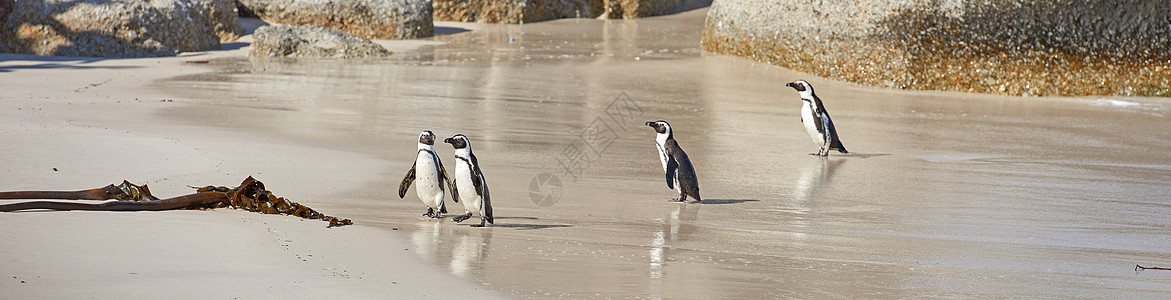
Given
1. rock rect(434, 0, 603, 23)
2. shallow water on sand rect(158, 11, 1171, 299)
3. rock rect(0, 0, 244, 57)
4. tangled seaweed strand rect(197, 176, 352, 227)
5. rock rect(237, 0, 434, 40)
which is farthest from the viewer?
rock rect(434, 0, 603, 23)

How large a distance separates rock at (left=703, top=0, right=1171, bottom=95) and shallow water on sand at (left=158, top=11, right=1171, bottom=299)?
454mm

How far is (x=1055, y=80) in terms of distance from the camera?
37.5 feet

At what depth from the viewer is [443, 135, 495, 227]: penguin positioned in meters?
4.72

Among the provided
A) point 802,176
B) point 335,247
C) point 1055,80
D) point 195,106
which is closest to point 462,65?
point 195,106

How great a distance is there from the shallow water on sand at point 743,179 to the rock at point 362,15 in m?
4.43

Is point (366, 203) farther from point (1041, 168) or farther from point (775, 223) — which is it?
point (1041, 168)

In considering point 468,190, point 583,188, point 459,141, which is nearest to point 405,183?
point 459,141

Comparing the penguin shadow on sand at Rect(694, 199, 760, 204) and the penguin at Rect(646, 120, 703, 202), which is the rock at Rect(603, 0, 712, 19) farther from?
the penguin shadow on sand at Rect(694, 199, 760, 204)

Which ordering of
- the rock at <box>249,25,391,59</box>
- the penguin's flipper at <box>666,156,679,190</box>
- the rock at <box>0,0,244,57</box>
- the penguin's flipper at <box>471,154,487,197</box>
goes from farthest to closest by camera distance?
the rock at <box>249,25,391,59</box> < the rock at <box>0,0,244,57</box> < the penguin's flipper at <box>666,156,679,190</box> < the penguin's flipper at <box>471,154,487,197</box>

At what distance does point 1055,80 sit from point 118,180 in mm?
9169

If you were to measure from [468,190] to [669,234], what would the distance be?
844 mm

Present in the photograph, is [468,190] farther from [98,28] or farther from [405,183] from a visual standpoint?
[98,28]

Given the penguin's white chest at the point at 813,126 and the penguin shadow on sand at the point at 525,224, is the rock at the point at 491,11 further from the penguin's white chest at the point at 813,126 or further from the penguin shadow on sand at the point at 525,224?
the penguin shadow on sand at the point at 525,224

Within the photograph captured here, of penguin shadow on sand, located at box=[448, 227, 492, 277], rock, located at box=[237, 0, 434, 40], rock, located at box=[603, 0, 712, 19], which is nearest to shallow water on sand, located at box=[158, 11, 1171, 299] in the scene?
penguin shadow on sand, located at box=[448, 227, 492, 277]
